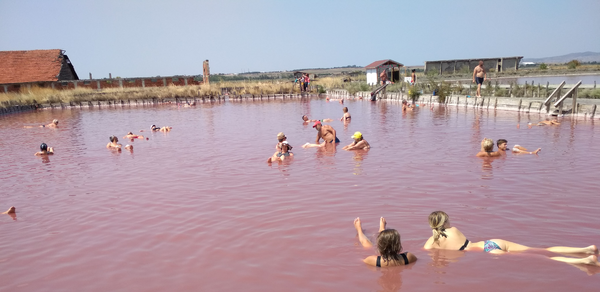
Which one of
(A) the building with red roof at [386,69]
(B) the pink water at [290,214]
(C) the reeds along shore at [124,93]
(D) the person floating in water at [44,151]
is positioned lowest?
(B) the pink water at [290,214]

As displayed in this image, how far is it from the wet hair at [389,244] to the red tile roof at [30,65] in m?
45.5

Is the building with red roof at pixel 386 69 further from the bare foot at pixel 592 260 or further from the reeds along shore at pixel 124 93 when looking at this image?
the bare foot at pixel 592 260

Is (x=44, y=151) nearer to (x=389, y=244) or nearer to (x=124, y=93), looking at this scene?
(x=389, y=244)

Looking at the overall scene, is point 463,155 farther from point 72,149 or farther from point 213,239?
point 72,149

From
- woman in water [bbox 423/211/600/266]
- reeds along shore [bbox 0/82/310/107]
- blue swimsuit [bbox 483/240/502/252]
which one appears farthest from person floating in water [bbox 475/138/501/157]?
reeds along shore [bbox 0/82/310/107]

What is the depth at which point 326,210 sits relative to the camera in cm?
712

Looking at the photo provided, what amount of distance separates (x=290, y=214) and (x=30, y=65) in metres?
46.5

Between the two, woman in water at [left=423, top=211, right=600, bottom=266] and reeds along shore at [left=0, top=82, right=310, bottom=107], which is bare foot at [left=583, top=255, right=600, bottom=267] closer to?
woman in water at [left=423, top=211, right=600, bottom=266]

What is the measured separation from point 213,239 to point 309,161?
5.22 metres

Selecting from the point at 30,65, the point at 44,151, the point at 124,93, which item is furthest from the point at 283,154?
the point at 30,65

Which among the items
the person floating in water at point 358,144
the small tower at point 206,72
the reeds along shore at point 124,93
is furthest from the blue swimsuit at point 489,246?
the small tower at point 206,72

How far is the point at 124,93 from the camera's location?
39.9 m

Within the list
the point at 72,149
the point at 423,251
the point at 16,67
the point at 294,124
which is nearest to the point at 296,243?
the point at 423,251

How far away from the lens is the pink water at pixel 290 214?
4992mm
